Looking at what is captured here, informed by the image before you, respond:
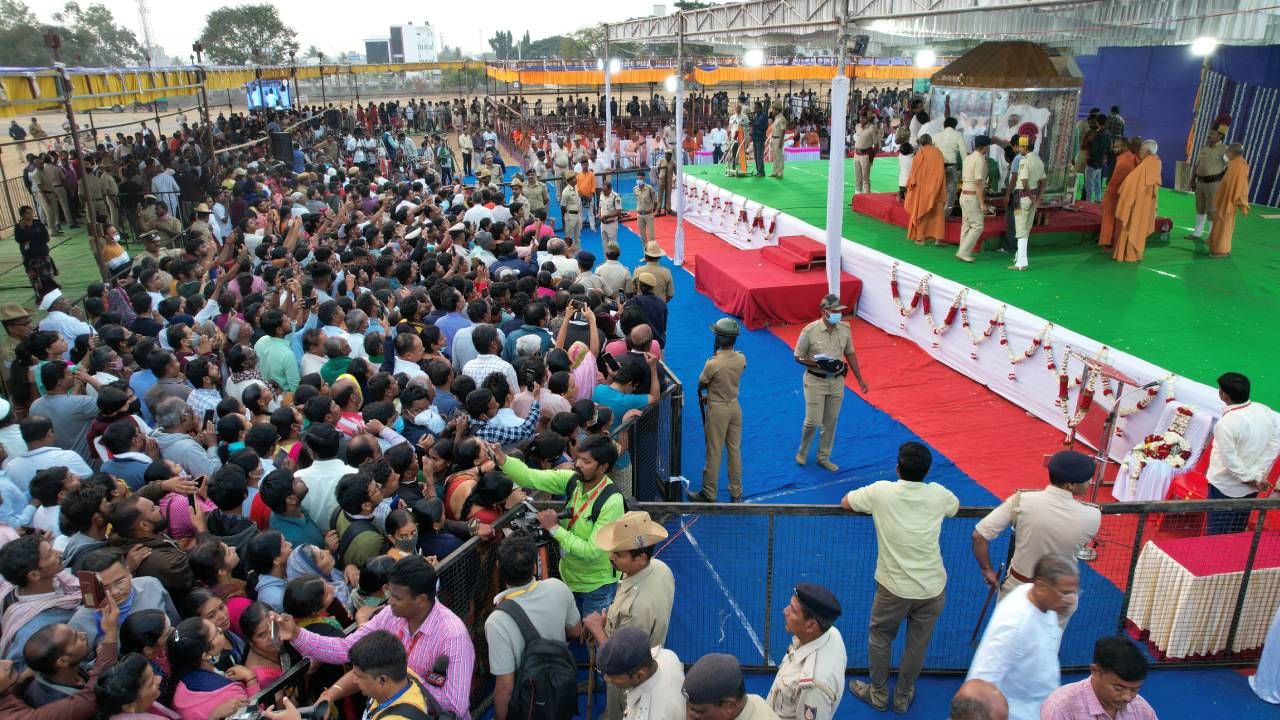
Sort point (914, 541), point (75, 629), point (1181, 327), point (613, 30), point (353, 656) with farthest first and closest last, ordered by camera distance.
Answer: point (613, 30) → point (1181, 327) → point (914, 541) → point (75, 629) → point (353, 656)

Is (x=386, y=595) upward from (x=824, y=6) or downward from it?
downward

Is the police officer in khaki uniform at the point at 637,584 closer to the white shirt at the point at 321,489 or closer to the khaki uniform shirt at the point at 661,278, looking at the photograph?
the white shirt at the point at 321,489

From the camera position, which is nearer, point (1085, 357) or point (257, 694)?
point (257, 694)

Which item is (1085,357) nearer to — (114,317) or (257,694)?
(257,694)

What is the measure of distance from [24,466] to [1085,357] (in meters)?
8.38

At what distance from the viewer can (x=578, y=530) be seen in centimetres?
419

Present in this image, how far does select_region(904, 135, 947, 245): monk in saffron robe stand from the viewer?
11.4m

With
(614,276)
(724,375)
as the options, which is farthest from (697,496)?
(614,276)

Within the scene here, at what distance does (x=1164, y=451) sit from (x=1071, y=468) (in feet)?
9.00

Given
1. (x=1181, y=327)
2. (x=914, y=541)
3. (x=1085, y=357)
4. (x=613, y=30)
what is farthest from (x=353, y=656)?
(x=613, y=30)

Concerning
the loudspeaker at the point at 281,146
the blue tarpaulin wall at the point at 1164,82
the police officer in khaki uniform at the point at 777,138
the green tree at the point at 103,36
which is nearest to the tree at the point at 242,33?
the green tree at the point at 103,36

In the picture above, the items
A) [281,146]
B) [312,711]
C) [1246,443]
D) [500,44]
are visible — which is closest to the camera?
[312,711]

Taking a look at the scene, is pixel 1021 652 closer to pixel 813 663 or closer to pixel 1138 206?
pixel 813 663

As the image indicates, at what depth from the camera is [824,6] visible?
31.5ft
